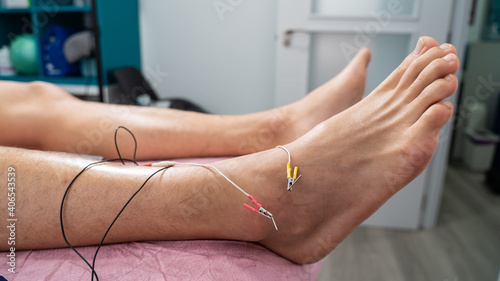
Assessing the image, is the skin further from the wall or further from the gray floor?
the wall

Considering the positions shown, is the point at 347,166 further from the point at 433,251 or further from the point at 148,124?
the point at 433,251

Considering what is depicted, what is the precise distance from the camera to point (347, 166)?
2.21ft

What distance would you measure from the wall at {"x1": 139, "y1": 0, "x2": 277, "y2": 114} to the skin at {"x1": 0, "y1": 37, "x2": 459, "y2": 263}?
1.38 meters

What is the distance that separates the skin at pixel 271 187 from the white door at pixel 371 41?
108 cm

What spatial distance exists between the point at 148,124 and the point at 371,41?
49.3 inches

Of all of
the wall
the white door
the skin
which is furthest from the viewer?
the wall

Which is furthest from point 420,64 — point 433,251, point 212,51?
point 212,51

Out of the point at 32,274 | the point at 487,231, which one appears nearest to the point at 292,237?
the point at 32,274

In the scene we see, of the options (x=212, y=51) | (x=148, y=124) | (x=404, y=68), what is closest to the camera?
(x=404, y=68)

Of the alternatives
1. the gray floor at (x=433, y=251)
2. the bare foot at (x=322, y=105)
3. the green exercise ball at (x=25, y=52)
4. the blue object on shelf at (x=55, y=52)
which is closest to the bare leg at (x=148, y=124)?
the bare foot at (x=322, y=105)

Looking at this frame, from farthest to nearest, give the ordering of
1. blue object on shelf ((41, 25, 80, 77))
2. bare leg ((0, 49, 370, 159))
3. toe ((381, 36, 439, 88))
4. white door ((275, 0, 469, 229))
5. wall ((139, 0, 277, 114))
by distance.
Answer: wall ((139, 0, 277, 114)) → blue object on shelf ((41, 25, 80, 77)) → white door ((275, 0, 469, 229)) → bare leg ((0, 49, 370, 159)) → toe ((381, 36, 439, 88))

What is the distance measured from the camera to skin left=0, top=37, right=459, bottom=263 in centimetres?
64

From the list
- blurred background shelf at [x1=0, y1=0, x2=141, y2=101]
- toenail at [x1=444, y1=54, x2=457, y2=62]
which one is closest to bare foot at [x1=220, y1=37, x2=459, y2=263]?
toenail at [x1=444, y1=54, x2=457, y2=62]

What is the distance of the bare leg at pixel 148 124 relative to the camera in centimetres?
88
